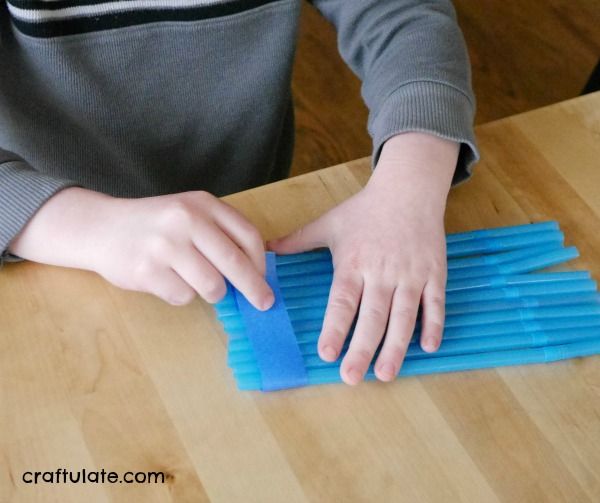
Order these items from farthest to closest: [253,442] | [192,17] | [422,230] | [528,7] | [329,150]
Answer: [528,7] → [329,150] → [192,17] → [422,230] → [253,442]

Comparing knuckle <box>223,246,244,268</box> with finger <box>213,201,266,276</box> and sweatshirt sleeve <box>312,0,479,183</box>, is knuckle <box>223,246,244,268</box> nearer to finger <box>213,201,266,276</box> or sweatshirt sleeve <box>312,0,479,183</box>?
finger <box>213,201,266,276</box>

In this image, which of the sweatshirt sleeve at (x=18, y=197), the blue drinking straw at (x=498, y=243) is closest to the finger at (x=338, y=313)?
the blue drinking straw at (x=498, y=243)

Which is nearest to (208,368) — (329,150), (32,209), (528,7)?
(32,209)

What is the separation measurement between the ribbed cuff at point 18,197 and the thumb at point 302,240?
189mm

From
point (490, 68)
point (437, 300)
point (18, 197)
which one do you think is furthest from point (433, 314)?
point (490, 68)

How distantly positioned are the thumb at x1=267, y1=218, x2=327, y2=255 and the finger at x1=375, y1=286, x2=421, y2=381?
0.27 feet

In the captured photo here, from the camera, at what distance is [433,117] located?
712 millimetres

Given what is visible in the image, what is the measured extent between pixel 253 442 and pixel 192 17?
1.58ft

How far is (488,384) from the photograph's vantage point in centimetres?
60

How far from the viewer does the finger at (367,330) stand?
0.58 m

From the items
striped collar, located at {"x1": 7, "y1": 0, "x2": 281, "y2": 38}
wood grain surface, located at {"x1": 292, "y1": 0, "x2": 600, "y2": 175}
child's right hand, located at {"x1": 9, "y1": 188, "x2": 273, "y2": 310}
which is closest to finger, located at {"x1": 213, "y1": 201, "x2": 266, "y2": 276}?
child's right hand, located at {"x1": 9, "y1": 188, "x2": 273, "y2": 310}

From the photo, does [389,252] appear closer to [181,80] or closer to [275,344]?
[275,344]

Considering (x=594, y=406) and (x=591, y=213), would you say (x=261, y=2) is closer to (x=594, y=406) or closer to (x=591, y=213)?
(x=591, y=213)

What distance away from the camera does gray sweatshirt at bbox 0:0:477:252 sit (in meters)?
0.75
